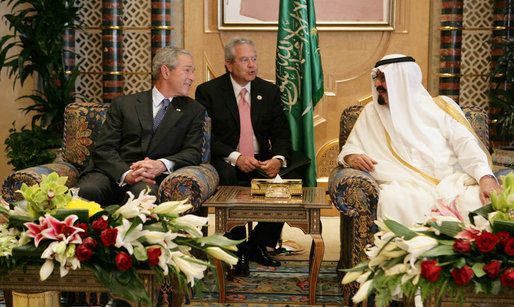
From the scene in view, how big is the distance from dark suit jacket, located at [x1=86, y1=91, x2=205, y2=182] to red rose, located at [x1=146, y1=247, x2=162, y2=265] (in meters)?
1.81

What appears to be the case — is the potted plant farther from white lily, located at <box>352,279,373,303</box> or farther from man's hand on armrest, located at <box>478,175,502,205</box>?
white lily, located at <box>352,279,373,303</box>

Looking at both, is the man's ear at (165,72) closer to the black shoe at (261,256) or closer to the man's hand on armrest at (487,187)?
the black shoe at (261,256)

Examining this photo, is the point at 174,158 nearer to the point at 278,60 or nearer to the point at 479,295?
the point at 278,60

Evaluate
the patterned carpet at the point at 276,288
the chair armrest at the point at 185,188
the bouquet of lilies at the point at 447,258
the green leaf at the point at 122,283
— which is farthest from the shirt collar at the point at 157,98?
the bouquet of lilies at the point at 447,258

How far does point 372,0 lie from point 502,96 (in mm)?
1529

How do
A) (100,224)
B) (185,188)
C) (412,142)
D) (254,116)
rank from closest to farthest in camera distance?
(100,224) → (185,188) → (412,142) → (254,116)

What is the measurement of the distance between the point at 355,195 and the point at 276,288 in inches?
32.3

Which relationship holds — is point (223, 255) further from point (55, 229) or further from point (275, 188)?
point (275, 188)

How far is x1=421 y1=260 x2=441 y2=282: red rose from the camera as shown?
180 centimetres

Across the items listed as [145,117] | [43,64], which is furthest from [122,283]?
[43,64]

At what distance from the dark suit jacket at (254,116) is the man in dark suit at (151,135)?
0.31m

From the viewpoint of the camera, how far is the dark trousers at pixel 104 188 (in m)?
3.60

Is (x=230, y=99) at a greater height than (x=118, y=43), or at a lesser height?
lesser

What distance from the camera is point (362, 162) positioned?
12.0ft
